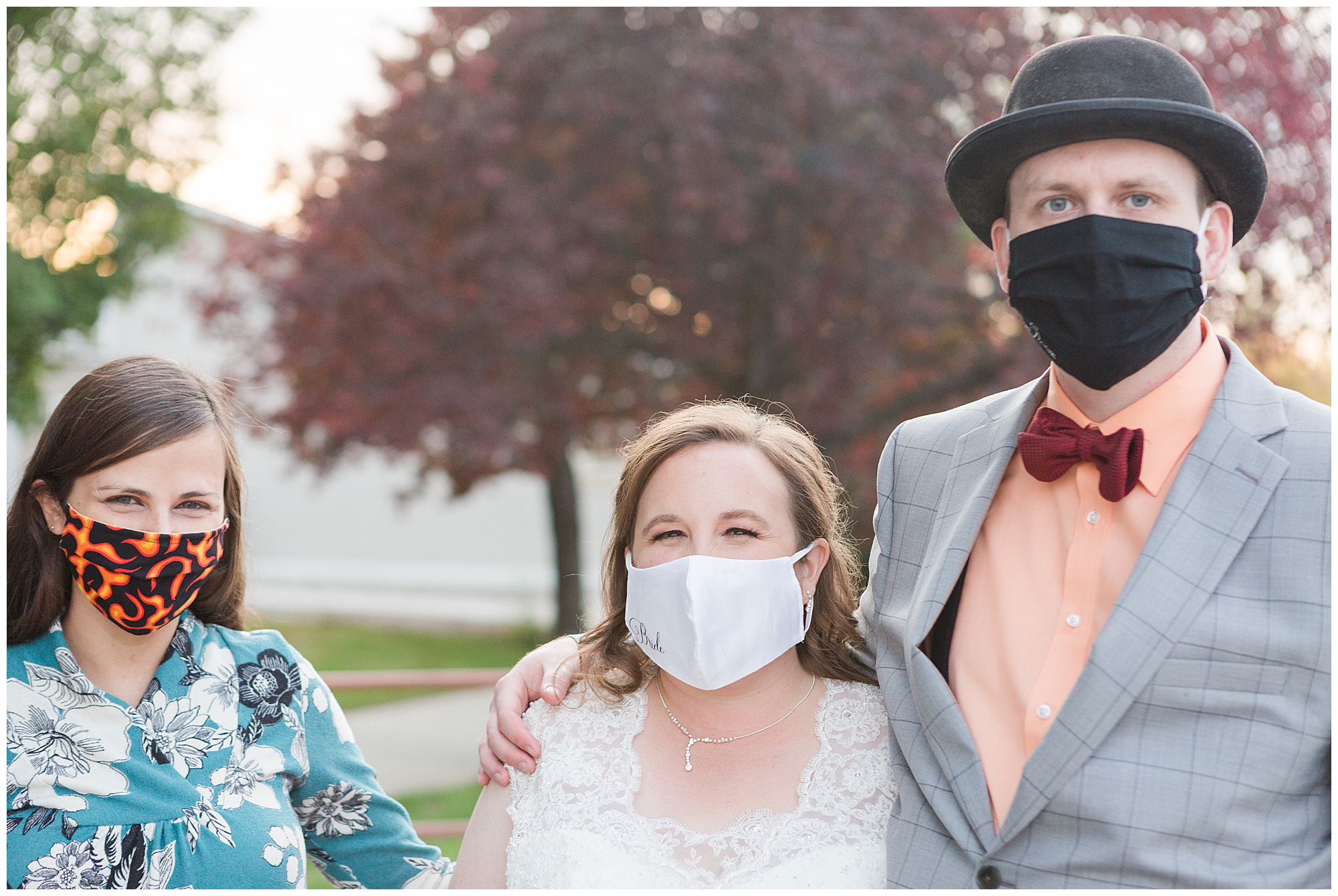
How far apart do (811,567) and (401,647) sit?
11.7 metres

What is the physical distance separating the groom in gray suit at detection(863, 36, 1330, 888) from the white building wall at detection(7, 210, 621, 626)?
10.9 metres

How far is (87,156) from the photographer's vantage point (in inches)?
389

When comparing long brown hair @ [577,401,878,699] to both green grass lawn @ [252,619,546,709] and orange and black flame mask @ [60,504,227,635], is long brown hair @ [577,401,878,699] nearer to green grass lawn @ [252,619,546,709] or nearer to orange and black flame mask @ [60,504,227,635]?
orange and black flame mask @ [60,504,227,635]

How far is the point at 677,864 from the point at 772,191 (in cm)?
550

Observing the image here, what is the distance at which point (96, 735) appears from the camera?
2238mm

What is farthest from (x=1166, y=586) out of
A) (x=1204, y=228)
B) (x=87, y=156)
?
(x=87, y=156)

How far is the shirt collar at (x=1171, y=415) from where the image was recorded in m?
1.91

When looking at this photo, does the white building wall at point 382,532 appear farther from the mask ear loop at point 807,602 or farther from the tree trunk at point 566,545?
the mask ear loop at point 807,602

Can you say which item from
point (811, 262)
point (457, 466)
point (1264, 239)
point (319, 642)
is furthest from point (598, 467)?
point (1264, 239)

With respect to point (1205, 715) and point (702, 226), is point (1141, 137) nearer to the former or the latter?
point (1205, 715)

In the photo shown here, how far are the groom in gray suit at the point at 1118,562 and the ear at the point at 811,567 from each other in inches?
10.1

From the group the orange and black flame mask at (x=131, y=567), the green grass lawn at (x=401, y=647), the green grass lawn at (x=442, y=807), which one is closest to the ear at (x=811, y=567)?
the orange and black flame mask at (x=131, y=567)

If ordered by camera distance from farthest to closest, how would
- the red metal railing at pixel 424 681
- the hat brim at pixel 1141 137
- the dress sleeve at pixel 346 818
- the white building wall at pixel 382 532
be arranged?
1. the white building wall at pixel 382 532
2. the red metal railing at pixel 424 681
3. the dress sleeve at pixel 346 818
4. the hat brim at pixel 1141 137

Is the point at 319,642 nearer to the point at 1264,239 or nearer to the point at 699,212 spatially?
the point at 699,212
